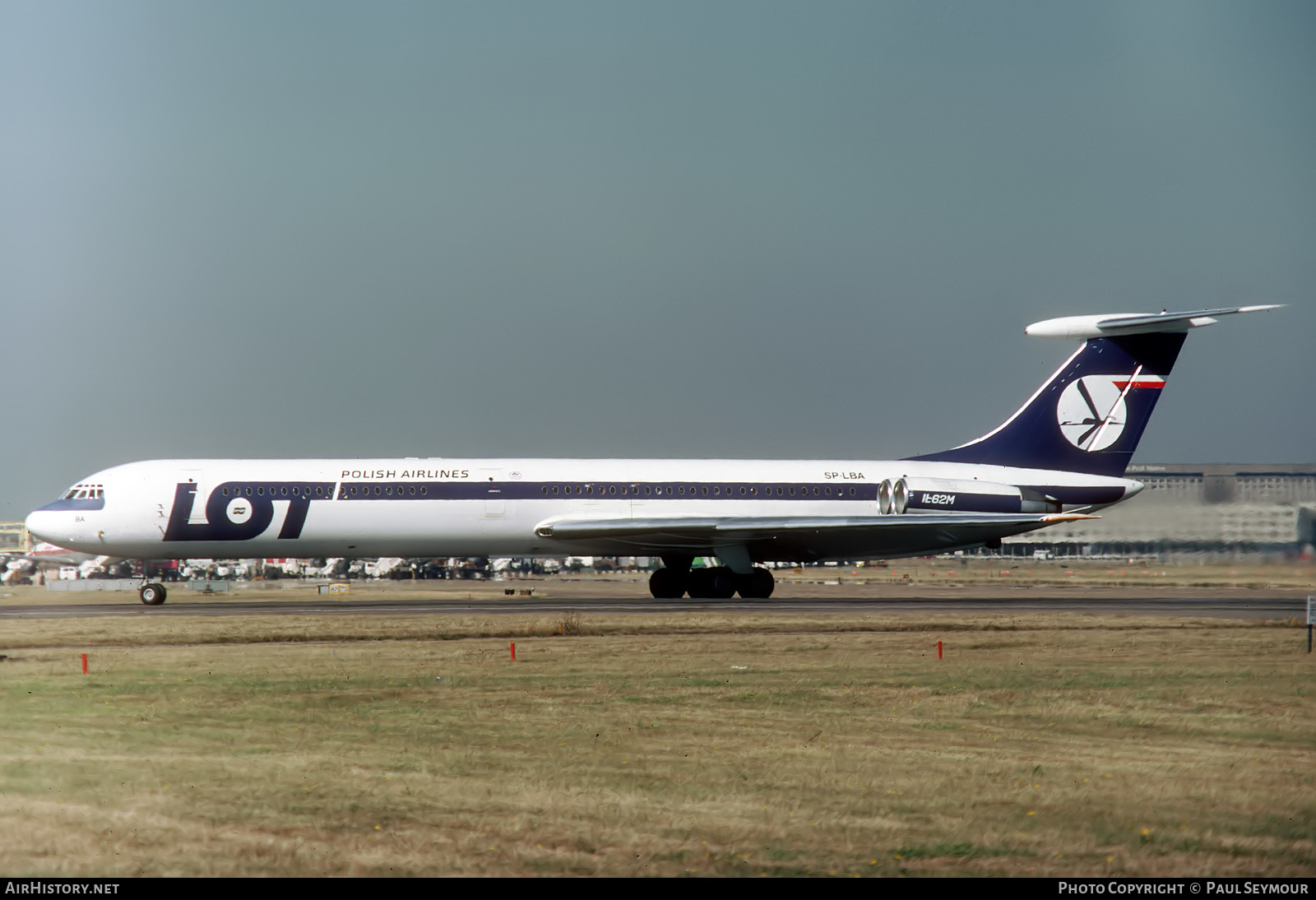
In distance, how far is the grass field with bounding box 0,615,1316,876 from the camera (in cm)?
1000

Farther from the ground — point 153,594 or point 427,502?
point 427,502

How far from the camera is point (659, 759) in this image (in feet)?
45.6

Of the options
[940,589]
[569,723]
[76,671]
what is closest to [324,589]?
[940,589]

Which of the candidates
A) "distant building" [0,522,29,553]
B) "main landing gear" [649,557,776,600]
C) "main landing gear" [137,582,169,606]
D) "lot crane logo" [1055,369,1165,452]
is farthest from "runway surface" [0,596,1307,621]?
"distant building" [0,522,29,553]

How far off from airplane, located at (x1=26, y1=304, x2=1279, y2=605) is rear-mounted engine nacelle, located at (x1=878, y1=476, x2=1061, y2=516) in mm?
61

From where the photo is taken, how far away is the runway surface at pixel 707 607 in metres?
34.6

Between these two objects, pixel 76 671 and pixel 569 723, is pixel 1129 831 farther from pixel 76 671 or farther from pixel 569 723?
pixel 76 671

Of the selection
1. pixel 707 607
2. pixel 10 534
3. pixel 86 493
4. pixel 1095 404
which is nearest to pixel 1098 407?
pixel 1095 404

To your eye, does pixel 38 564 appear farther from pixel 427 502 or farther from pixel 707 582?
pixel 707 582

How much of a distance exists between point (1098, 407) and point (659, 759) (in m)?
36.1

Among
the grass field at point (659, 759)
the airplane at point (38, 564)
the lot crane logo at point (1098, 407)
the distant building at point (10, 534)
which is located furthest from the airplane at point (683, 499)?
the distant building at point (10, 534)

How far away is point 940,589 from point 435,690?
34.6m

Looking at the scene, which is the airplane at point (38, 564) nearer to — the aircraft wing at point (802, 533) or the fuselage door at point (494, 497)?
the fuselage door at point (494, 497)

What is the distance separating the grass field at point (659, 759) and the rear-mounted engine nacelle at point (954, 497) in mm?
17636
